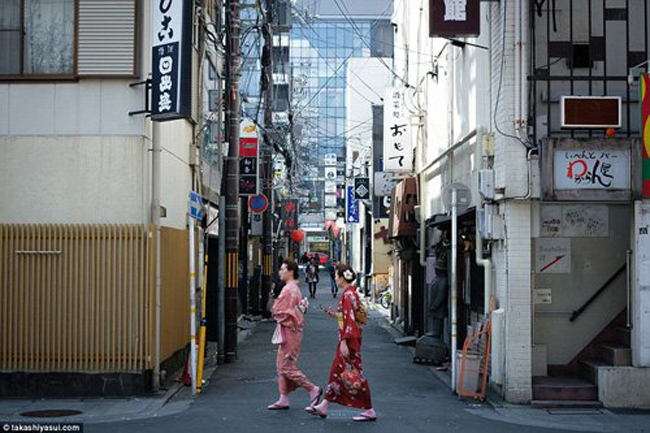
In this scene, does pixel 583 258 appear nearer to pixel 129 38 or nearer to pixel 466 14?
pixel 466 14

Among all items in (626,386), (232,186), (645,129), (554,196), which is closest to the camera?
(645,129)

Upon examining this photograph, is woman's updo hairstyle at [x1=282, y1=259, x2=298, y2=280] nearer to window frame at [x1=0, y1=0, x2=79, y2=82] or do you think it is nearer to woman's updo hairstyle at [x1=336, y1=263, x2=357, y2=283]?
woman's updo hairstyle at [x1=336, y1=263, x2=357, y2=283]

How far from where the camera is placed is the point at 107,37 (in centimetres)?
1316

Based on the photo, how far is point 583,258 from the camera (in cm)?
1430

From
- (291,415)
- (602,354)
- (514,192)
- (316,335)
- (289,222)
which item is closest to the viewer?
(291,415)

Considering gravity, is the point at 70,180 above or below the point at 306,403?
above

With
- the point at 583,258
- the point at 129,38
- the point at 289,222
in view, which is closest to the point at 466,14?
the point at 583,258

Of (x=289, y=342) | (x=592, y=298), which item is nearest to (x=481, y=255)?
(x=592, y=298)

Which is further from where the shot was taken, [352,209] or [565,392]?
[352,209]

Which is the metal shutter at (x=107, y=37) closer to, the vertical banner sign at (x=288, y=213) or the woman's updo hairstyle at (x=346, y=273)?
the woman's updo hairstyle at (x=346, y=273)

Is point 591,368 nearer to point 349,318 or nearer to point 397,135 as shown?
point 349,318

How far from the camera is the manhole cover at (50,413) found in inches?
442

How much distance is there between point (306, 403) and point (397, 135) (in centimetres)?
1241

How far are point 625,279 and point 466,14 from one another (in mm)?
5022
